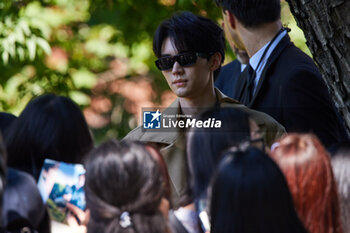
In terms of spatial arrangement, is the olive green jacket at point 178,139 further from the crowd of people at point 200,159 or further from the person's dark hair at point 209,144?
the person's dark hair at point 209,144

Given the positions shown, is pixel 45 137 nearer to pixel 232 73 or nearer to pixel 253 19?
pixel 253 19

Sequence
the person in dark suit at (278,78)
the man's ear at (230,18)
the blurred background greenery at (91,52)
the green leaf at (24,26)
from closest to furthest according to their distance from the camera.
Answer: the person in dark suit at (278,78), the man's ear at (230,18), the green leaf at (24,26), the blurred background greenery at (91,52)

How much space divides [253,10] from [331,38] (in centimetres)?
91

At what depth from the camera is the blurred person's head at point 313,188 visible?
219 cm

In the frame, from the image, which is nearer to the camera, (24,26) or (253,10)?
(253,10)

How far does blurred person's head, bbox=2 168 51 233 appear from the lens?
2.25 m

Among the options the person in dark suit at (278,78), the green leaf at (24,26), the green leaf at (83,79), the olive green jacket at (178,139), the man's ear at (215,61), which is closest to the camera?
the olive green jacket at (178,139)

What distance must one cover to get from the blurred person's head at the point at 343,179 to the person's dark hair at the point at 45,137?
1.06 m

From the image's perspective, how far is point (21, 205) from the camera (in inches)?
89.4

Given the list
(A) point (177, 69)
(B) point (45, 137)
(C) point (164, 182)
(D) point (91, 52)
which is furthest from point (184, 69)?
(D) point (91, 52)

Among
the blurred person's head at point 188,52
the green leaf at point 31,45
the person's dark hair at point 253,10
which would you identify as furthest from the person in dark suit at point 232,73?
the green leaf at point 31,45

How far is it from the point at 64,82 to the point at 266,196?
4.63 m

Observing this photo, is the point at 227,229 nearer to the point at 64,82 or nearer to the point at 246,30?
the point at 246,30

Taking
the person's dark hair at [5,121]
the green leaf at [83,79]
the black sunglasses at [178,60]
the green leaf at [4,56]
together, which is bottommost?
the green leaf at [83,79]
